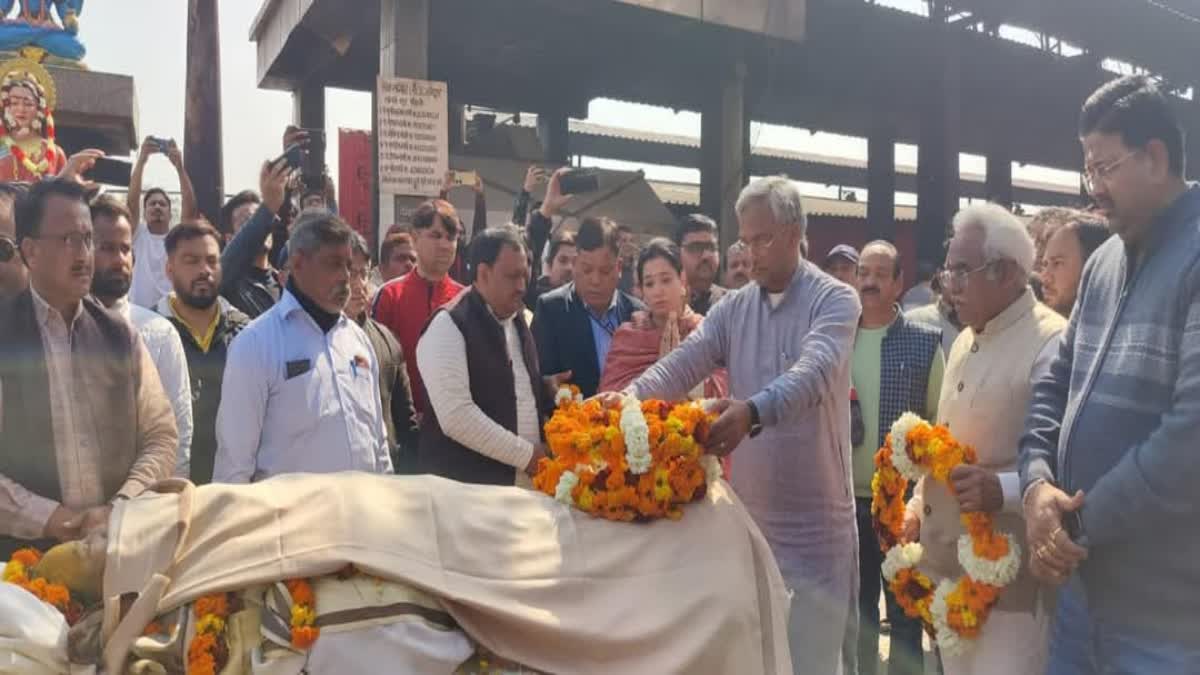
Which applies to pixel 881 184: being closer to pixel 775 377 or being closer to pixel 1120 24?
pixel 1120 24

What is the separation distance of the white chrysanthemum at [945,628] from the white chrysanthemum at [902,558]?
145 millimetres

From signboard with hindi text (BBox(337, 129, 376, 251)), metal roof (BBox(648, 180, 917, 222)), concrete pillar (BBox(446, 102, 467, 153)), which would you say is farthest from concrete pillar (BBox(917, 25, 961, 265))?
signboard with hindi text (BBox(337, 129, 376, 251))

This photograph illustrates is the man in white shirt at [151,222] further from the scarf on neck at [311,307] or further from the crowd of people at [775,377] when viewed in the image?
the scarf on neck at [311,307]

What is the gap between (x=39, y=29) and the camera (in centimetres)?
1018

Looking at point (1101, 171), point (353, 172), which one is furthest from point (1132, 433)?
point (353, 172)

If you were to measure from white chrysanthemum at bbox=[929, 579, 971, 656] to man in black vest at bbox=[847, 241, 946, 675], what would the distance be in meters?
1.49

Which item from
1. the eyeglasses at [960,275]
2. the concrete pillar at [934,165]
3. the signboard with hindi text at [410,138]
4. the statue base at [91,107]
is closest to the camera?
the eyeglasses at [960,275]

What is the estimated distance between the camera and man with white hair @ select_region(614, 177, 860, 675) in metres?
3.49

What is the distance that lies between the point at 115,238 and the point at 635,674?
8.59ft

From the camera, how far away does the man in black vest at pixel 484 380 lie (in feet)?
12.8

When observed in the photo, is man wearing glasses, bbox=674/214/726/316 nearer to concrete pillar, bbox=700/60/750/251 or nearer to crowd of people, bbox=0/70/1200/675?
crowd of people, bbox=0/70/1200/675

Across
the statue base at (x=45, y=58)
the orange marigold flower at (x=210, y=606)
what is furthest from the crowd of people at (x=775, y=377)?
the statue base at (x=45, y=58)

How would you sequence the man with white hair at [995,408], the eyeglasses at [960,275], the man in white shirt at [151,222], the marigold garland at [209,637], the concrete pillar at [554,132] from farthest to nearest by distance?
the concrete pillar at [554,132] → the man in white shirt at [151,222] → the eyeglasses at [960,275] → the man with white hair at [995,408] → the marigold garland at [209,637]

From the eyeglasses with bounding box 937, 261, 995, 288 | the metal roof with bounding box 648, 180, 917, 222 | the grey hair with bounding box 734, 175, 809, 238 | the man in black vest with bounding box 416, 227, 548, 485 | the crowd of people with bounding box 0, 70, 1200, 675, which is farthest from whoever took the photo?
the metal roof with bounding box 648, 180, 917, 222
